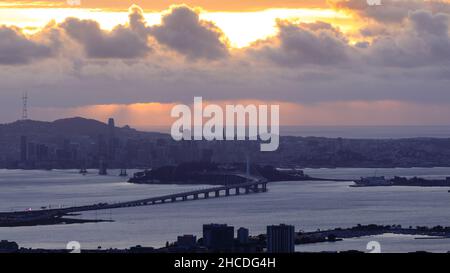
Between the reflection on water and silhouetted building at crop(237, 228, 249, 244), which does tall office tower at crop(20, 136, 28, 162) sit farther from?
silhouetted building at crop(237, 228, 249, 244)

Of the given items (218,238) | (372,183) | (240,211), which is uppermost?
(218,238)

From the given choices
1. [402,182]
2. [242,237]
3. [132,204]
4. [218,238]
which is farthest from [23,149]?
[218,238]

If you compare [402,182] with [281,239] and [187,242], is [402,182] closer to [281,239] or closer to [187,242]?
[187,242]

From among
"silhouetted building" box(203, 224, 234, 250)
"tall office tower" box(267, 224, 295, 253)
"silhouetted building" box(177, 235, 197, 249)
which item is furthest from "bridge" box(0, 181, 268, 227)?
"tall office tower" box(267, 224, 295, 253)

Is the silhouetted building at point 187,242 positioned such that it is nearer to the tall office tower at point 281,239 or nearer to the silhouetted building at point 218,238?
the silhouetted building at point 218,238

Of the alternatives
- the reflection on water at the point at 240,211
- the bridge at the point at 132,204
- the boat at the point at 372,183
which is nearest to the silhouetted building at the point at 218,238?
the reflection on water at the point at 240,211

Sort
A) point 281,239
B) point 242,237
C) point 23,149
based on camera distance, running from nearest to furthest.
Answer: point 281,239, point 242,237, point 23,149
